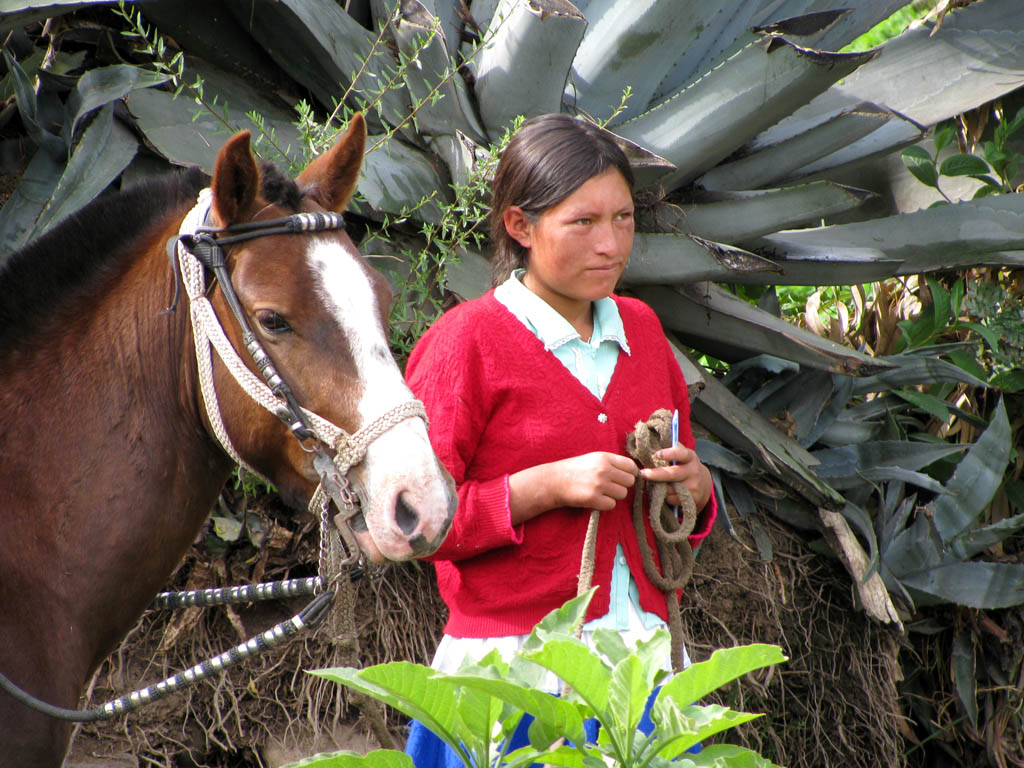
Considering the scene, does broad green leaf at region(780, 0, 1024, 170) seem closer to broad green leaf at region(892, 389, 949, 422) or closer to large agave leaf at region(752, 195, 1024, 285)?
large agave leaf at region(752, 195, 1024, 285)

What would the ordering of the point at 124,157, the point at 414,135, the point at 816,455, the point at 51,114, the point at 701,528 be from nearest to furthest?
the point at 701,528
the point at 124,157
the point at 51,114
the point at 414,135
the point at 816,455

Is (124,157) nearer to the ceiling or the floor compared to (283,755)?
nearer to the ceiling

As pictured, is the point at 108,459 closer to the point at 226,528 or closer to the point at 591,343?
the point at 591,343

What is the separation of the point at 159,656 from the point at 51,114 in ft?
4.76

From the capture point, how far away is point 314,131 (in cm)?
237

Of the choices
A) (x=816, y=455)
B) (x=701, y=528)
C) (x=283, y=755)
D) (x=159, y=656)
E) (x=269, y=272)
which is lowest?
(x=283, y=755)

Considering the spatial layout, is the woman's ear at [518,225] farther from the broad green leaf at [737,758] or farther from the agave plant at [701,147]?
the broad green leaf at [737,758]

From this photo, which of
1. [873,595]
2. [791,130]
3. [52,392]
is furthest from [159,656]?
[791,130]

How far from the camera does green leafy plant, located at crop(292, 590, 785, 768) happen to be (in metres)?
0.92

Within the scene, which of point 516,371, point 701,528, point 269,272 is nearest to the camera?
point 269,272

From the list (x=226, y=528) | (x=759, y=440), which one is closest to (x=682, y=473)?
(x=759, y=440)

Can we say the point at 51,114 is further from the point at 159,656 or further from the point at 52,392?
the point at 159,656

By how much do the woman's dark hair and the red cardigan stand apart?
0.21 m

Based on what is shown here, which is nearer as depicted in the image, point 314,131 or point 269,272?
point 269,272
